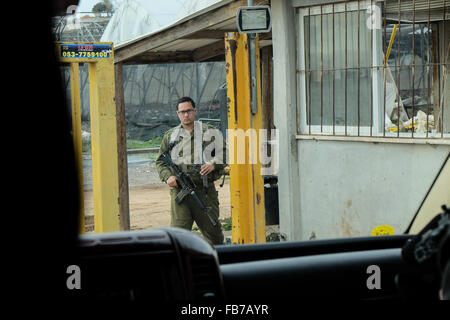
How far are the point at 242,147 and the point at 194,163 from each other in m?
0.82

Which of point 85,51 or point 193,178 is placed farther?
point 193,178

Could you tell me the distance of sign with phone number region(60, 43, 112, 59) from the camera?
540 cm

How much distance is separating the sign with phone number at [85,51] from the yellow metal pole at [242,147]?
1.27 m

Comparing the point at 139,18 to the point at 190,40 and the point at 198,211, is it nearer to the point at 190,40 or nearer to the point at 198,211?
the point at 190,40

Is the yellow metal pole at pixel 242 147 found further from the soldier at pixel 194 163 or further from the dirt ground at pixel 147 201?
the dirt ground at pixel 147 201

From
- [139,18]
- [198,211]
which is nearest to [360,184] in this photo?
[198,211]

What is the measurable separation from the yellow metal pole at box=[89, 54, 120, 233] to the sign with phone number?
0.07m

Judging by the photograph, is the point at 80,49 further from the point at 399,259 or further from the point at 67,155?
the point at 67,155

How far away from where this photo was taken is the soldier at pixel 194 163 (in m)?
7.14

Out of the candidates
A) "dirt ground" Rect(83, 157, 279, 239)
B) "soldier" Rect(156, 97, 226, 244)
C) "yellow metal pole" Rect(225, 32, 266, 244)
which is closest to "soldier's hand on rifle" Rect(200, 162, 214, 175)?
"soldier" Rect(156, 97, 226, 244)

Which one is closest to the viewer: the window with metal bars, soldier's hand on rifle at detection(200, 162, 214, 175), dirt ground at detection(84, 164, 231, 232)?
the window with metal bars

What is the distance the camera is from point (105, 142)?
228 inches

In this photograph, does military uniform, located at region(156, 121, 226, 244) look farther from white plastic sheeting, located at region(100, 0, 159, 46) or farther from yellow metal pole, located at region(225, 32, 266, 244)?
white plastic sheeting, located at region(100, 0, 159, 46)

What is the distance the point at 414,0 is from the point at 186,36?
3200 millimetres
